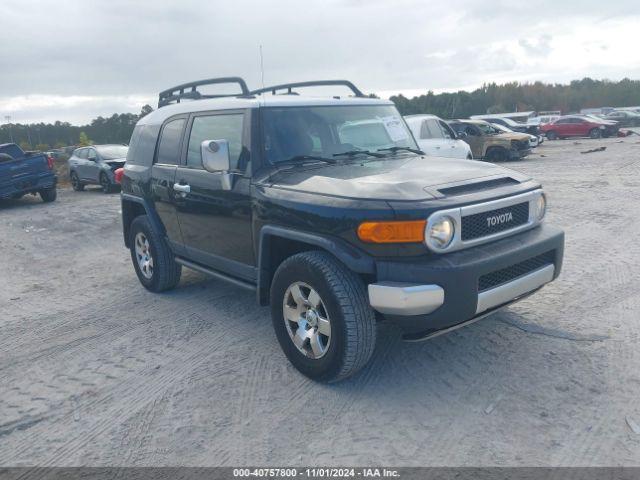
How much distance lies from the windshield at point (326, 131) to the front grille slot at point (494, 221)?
1412mm

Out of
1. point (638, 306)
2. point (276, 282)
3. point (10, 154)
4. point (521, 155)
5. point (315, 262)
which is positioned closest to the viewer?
point (315, 262)

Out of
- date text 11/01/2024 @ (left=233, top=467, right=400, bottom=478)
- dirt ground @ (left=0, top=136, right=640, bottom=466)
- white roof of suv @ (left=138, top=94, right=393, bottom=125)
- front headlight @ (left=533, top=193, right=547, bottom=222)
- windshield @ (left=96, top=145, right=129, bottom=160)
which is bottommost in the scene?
date text 11/01/2024 @ (left=233, top=467, right=400, bottom=478)

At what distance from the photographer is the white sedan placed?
43.1 feet

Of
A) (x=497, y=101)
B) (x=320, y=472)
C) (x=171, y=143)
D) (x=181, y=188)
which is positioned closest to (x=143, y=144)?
(x=171, y=143)

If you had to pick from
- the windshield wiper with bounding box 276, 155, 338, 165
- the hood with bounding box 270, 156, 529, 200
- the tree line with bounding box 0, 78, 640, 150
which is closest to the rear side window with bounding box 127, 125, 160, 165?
the windshield wiper with bounding box 276, 155, 338, 165

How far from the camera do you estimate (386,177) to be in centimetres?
386

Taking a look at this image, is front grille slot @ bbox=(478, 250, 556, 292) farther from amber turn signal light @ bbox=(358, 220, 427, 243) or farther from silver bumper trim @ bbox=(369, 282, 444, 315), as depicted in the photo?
amber turn signal light @ bbox=(358, 220, 427, 243)

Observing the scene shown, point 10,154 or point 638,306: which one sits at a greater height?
point 10,154

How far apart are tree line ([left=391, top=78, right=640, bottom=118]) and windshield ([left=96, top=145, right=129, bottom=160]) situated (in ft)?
215

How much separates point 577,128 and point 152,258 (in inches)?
1298

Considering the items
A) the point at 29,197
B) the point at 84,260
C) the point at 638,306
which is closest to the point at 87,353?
the point at 84,260

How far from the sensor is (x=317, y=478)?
2.85 meters

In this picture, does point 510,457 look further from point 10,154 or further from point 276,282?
point 10,154

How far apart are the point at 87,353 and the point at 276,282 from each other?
6.14 ft
